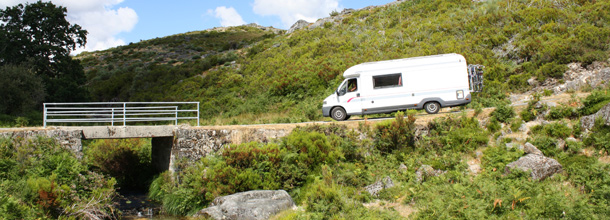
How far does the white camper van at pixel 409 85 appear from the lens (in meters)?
16.1

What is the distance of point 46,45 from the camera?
96.6ft

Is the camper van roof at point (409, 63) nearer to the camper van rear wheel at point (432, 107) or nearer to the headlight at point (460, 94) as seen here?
the headlight at point (460, 94)

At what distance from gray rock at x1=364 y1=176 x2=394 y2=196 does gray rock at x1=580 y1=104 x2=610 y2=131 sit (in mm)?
6276

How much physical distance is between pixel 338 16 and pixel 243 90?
1860 cm

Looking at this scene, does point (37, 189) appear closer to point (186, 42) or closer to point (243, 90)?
point (243, 90)

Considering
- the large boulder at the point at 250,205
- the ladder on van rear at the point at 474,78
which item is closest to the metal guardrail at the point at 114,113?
the large boulder at the point at 250,205

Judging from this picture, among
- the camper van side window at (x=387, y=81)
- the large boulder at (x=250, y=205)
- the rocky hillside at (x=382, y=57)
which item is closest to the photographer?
the large boulder at (x=250, y=205)

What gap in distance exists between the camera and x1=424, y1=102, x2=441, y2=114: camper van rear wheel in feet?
53.9

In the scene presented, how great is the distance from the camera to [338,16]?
44.1 metres

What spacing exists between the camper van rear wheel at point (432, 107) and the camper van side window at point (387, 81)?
138 cm

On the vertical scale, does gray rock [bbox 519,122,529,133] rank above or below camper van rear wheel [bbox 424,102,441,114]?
below

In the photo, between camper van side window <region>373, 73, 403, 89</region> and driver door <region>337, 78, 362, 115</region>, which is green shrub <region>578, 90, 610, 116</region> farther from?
driver door <region>337, 78, 362, 115</region>

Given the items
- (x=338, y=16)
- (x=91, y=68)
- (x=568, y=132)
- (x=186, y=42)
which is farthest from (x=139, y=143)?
(x=186, y=42)

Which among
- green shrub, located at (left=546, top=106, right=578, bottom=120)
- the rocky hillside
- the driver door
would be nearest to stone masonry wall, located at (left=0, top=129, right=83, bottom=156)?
the rocky hillside
